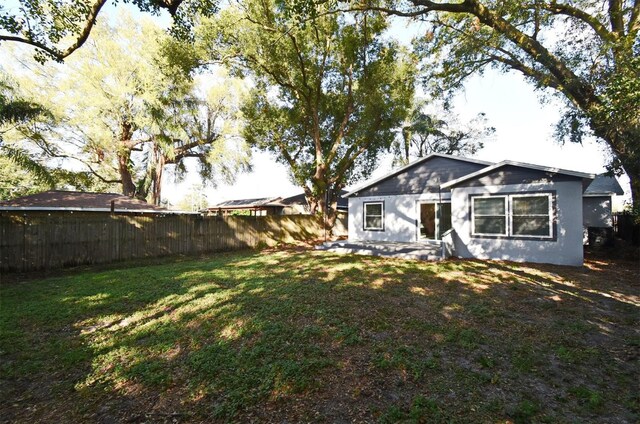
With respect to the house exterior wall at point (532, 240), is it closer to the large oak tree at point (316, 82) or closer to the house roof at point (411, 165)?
the house roof at point (411, 165)

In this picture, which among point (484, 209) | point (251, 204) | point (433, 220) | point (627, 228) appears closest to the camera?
point (484, 209)

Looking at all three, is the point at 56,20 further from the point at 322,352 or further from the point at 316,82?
the point at 316,82

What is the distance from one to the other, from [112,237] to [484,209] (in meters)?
13.6

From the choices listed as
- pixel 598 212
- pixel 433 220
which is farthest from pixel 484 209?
pixel 598 212

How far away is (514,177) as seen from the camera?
10.1 metres

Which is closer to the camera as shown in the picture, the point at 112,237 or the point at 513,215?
the point at 513,215

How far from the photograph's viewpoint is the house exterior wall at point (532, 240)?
29.8 ft

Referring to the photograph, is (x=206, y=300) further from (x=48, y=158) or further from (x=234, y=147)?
(x=48, y=158)

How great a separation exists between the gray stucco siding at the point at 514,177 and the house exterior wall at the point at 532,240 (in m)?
0.11

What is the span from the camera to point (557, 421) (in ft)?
8.13

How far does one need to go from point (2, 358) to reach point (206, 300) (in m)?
2.70

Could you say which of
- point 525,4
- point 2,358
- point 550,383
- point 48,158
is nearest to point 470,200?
point 525,4

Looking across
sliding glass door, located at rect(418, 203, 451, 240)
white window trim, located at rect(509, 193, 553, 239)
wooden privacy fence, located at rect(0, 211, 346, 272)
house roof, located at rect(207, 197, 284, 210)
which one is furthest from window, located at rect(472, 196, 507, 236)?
house roof, located at rect(207, 197, 284, 210)

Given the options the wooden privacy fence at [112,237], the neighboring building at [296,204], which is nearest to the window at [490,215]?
the wooden privacy fence at [112,237]
